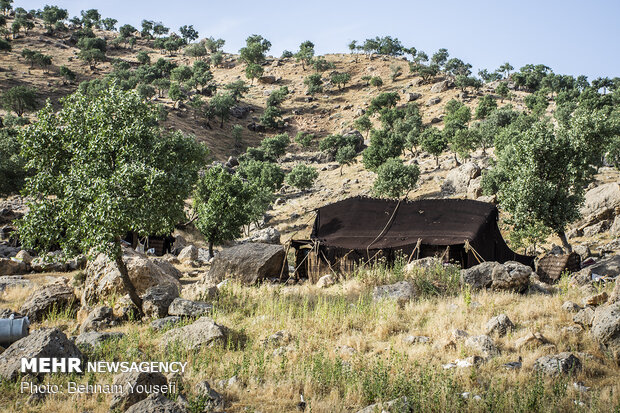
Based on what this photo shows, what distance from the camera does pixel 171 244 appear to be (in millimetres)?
35969

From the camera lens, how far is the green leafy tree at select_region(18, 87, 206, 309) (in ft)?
36.6

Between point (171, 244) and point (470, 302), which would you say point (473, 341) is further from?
point (171, 244)

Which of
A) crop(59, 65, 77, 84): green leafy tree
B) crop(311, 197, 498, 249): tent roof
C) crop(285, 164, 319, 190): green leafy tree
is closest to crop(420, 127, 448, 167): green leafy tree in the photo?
crop(285, 164, 319, 190): green leafy tree

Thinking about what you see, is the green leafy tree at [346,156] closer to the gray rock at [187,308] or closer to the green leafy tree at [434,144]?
the green leafy tree at [434,144]

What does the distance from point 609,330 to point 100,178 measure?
1247 cm

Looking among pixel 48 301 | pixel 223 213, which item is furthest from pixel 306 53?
pixel 48 301

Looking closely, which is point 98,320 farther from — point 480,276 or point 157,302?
point 480,276

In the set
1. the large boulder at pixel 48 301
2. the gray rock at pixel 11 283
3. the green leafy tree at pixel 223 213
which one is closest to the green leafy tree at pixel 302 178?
the green leafy tree at pixel 223 213

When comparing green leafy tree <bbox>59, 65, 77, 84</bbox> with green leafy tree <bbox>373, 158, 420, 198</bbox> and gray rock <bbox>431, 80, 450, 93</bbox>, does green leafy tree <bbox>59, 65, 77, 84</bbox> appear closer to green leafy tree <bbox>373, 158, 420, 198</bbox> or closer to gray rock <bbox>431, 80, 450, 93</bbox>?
green leafy tree <bbox>373, 158, 420, 198</bbox>

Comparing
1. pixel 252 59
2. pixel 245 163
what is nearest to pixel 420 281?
pixel 245 163

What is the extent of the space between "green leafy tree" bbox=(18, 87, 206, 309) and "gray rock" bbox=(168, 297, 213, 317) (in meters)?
1.58

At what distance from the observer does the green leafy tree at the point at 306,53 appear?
131000mm

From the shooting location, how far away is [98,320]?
1134cm

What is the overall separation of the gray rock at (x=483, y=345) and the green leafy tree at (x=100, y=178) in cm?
858
